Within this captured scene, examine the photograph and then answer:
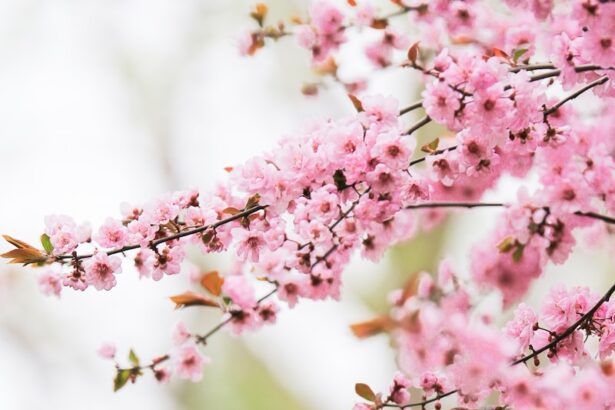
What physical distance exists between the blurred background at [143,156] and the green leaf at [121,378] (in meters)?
2.44

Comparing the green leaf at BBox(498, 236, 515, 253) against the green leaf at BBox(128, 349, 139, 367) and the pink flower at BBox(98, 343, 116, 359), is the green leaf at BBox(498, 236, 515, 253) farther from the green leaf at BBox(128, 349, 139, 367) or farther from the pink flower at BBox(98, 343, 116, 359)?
the pink flower at BBox(98, 343, 116, 359)

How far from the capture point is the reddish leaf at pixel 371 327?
124 cm

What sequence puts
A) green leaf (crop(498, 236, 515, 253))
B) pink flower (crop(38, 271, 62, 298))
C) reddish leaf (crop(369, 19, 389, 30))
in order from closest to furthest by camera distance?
1. green leaf (crop(498, 236, 515, 253))
2. pink flower (crop(38, 271, 62, 298))
3. reddish leaf (crop(369, 19, 389, 30))

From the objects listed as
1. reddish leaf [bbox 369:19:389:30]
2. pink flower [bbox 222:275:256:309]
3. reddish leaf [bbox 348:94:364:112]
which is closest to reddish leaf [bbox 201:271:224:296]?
pink flower [bbox 222:275:256:309]

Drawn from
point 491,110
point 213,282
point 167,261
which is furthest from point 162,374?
point 491,110

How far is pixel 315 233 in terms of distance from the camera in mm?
951

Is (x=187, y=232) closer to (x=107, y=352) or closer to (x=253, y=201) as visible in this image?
(x=253, y=201)

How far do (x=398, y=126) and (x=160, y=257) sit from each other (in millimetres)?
340

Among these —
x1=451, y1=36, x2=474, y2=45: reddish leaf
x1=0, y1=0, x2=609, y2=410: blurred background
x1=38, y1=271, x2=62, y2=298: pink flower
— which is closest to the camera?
x1=38, y1=271, x2=62, y2=298: pink flower

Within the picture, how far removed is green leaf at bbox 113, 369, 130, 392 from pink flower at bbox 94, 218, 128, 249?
276mm

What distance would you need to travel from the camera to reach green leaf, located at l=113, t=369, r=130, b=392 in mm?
1132

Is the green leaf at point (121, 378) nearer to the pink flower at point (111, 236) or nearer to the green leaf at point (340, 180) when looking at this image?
the pink flower at point (111, 236)

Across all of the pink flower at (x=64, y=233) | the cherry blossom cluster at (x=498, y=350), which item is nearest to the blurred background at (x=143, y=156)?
the cherry blossom cluster at (x=498, y=350)

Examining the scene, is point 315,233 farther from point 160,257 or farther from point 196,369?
point 196,369
